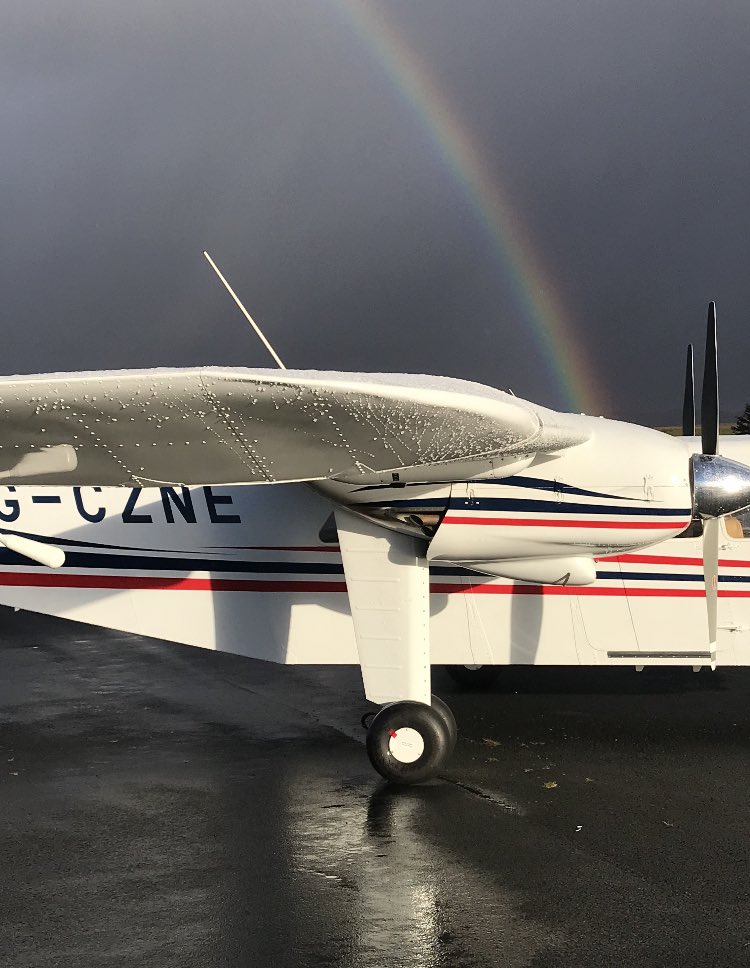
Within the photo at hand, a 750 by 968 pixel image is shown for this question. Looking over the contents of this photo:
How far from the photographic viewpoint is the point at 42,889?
582cm

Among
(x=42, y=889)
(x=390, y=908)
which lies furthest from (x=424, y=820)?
(x=42, y=889)

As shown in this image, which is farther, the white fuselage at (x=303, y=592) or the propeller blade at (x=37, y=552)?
the white fuselage at (x=303, y=592)

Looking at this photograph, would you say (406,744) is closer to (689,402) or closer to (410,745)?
(410,745)

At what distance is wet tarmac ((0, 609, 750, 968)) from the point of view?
515 cm

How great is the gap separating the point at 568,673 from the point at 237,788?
5339 mm

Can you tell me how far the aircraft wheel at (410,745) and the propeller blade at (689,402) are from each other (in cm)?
436

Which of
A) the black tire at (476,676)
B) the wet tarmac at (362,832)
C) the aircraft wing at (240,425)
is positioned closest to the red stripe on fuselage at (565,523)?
the aircraft wing at (240,425)

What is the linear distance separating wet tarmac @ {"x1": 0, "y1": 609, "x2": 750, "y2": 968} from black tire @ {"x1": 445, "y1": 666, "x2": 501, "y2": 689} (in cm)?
23

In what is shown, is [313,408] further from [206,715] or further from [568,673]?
[568,673]

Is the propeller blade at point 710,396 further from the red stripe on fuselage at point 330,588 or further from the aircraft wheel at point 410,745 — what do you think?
the aircraft wheel at point 410,745

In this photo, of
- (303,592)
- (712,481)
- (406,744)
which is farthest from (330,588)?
(712,481)

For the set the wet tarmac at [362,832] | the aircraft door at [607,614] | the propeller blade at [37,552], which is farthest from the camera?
the aircraft door at [607,614]

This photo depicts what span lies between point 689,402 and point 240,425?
6.20 m

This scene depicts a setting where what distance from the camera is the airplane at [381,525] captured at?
17.8 ft
